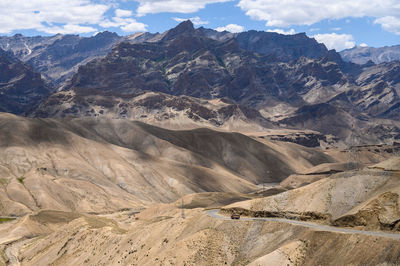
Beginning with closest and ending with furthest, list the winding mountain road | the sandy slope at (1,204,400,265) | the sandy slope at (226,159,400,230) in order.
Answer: the sandy slope at (1,204,400,265) < the winding mountain road < the sandy slope at (226,159,400,230)

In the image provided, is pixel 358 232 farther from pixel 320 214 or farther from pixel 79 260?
pixel 79 260

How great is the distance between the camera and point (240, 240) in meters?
68.2

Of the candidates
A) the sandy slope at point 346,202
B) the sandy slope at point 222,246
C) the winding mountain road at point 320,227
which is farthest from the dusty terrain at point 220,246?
the sandy slope at point 346,202

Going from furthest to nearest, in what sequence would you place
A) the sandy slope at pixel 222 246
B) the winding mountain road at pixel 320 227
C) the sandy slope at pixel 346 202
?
the sandy slope at pixel 346 202 < the winding mountain road at pixel 320 227 < the sandy slope at pixel 222 246

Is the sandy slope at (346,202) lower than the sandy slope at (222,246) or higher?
higher

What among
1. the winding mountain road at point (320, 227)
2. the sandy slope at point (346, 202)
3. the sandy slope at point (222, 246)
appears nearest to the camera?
the sandy slope at point (222, 246)

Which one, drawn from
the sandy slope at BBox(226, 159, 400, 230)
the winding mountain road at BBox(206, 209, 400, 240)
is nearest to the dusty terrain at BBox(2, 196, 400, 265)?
the winding mountain road at BBox(206, 209, 400, 240)

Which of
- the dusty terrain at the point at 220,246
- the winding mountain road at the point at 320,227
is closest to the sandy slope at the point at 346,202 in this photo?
the winding mountain road at the point at 320,227

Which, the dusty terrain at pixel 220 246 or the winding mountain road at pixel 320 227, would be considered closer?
the dusty terrain at pixel 220 246

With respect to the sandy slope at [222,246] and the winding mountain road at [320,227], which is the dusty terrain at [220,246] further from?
the winding mountain road at [320,227]

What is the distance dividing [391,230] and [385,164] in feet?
93.7

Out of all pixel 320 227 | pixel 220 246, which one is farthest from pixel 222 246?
pixel 320 227

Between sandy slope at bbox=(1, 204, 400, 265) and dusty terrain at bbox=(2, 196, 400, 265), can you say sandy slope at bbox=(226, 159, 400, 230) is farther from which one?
sandy slope at bbox=(1, 204, 400, 265)

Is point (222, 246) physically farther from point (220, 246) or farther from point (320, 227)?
point (320, 227)
